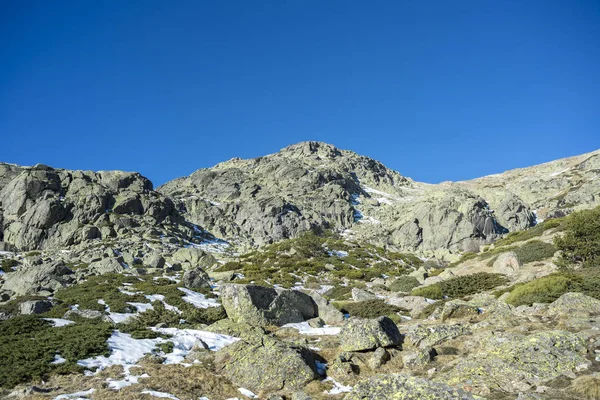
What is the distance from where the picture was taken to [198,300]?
27.3 metres

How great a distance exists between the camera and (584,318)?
14867 mm

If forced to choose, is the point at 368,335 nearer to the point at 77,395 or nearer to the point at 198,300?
the point at 77,395

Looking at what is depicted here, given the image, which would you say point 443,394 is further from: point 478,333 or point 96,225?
point 96,225

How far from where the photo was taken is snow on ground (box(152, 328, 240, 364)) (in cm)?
1638

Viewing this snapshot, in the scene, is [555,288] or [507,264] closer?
[555,288]

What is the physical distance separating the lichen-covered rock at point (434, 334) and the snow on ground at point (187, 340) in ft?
28.7

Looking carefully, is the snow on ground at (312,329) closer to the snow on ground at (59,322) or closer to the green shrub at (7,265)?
the snow on ground at (59,322)

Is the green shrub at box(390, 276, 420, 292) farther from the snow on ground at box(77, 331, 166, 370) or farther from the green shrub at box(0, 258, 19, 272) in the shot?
the green shrub at box(0, 258, 19, 272)

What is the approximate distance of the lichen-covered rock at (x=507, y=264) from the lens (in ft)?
105

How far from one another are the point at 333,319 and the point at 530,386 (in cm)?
1407

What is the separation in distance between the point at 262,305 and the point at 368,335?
8.58 m

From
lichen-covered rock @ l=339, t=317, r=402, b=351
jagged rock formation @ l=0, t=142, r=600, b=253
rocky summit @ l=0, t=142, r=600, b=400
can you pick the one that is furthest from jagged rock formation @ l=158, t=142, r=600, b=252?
lichen-covered rock @ l=339, t=317, r=402, b=351

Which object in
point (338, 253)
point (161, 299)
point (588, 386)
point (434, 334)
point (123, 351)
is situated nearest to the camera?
point (588, 386)

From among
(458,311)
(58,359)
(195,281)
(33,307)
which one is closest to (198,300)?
(195,281)
